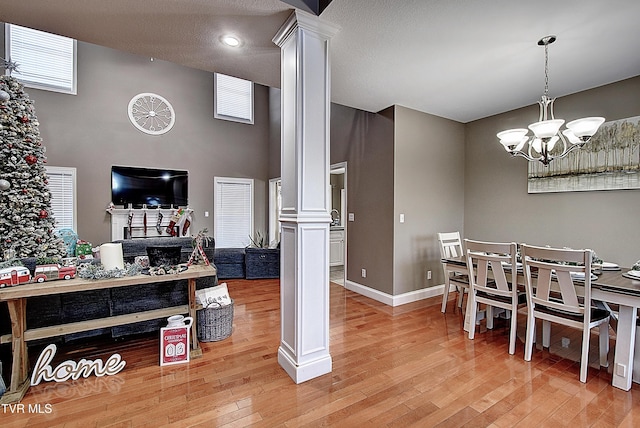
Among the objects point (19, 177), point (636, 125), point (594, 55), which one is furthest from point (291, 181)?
point (636, 125)

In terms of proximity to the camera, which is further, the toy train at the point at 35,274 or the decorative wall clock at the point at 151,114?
the decorative wall clock at the point at 151,114

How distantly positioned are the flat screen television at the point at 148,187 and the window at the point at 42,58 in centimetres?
188

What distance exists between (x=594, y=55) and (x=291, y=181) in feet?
9.56

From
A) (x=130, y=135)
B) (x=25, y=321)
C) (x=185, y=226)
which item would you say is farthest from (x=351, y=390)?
(x=130, y=135)

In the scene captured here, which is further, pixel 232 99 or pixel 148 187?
pixel 232 99

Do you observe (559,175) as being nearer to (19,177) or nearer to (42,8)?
(42,8)

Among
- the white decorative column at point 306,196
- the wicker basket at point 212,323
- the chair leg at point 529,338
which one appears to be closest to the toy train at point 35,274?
the wicker basket at point 212,323

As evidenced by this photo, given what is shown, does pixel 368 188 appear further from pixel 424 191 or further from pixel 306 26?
pixel 306 26

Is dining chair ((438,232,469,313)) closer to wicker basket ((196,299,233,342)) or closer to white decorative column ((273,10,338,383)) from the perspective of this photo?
white decorative column ((273,10,338,383))

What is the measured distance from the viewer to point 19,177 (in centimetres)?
321

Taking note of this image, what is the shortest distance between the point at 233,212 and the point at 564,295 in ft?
21.6

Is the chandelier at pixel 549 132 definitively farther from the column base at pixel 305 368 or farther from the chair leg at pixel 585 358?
the column base at pixel 305 368

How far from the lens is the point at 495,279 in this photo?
8.89ft

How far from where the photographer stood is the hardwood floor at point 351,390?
69.7 inches
